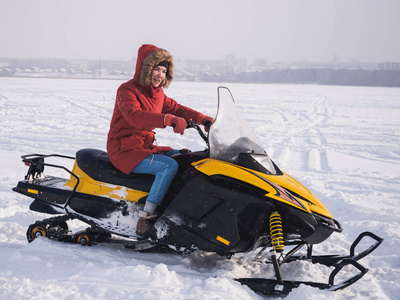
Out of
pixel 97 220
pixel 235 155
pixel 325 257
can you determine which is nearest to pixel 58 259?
pixel 97 220

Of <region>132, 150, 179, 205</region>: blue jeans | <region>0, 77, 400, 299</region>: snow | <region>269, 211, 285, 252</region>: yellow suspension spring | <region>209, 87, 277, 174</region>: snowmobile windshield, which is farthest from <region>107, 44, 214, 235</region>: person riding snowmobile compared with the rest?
<region>269, 211, 285, 252</region>: yellow suspension spring

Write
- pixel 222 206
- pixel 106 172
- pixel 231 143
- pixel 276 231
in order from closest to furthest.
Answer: pixel 276 231 → pixel 222 206 → pixel 231 143 → pixel 106 172

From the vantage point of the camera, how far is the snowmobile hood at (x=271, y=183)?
3131 millimetres

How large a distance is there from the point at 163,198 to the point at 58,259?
967 mm

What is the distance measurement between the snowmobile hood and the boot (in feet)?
1.90

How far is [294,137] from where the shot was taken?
35.8 feet

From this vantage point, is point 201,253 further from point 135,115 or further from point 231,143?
point 135,115

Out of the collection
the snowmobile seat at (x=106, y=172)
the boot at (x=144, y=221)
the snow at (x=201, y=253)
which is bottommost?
the snow at (x=201, y=253)

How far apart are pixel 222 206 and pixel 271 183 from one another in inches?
16.2

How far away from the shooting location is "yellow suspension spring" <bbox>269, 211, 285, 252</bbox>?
3152 millimetres

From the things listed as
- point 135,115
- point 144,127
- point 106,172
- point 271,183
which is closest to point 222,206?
point 271,183

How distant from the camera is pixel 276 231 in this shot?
3162mm

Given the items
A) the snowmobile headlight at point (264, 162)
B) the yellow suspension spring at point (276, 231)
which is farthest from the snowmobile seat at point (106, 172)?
the yellow suspension spring at point (276, 231)

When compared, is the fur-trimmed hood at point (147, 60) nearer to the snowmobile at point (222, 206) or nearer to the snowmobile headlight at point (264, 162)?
the snowmobile at point (222, 206)
